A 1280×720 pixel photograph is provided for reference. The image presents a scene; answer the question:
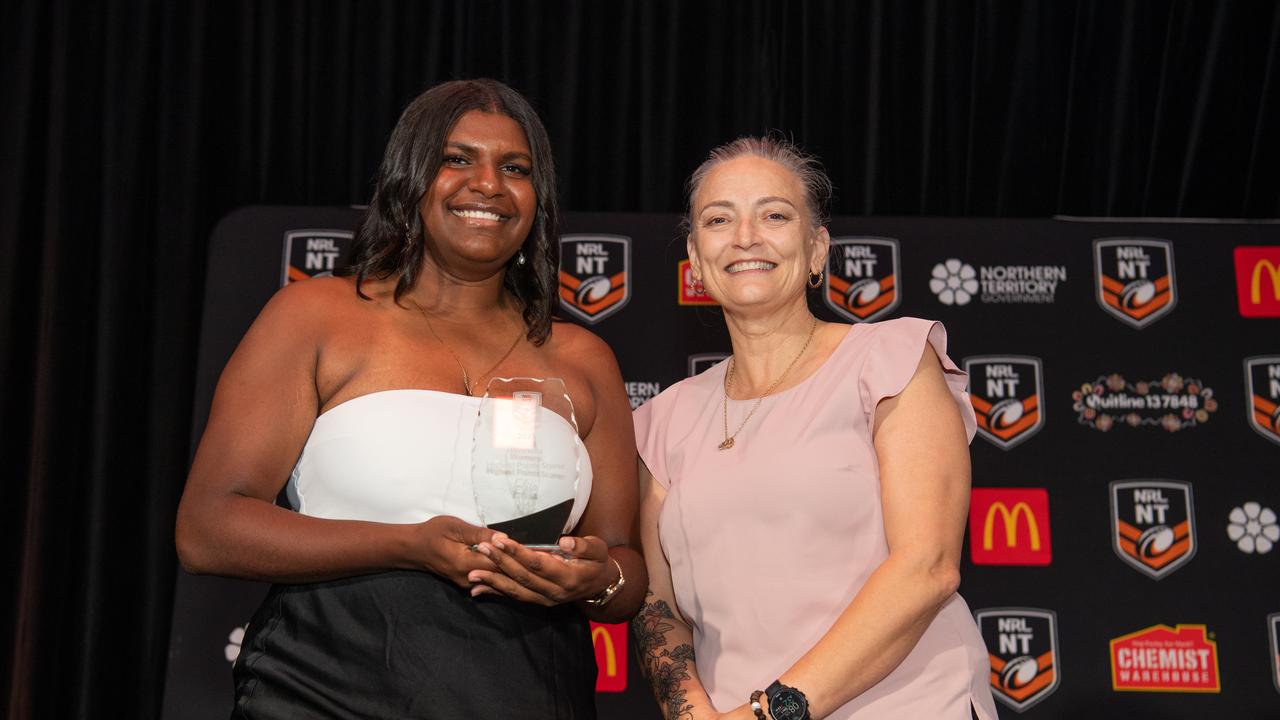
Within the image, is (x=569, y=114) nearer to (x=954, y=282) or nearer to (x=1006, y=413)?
(x=954, y=282)

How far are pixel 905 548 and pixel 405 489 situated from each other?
0.74 meters

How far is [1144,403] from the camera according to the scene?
293 cm

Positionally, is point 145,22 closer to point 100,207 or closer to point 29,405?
point 100,207

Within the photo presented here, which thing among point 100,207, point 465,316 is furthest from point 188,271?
point 465,316

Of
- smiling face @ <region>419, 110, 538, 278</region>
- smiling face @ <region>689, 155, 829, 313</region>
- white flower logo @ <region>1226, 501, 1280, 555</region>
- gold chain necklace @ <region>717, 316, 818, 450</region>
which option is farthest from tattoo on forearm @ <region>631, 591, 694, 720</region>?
white flower logo @ <region>1226, 501, 1280, 555</region>

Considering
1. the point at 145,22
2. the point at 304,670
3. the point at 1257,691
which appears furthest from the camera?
the point at 145,22

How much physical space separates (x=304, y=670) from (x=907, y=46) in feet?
9.74

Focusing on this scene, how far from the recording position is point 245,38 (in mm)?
3732

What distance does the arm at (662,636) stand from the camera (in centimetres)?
187

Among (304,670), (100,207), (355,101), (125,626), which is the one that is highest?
(355,101)

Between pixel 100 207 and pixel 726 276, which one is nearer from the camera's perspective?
pixel 726 276

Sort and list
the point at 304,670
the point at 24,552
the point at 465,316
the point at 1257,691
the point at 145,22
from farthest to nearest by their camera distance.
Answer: the point at 145,22 → the point at 24,552 → the point at 1257,691 → the point at 465,316 → the point at 304,670

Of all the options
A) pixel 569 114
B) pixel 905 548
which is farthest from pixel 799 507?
pixel 569 114

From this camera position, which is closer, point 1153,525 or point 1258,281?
point 1153,525
